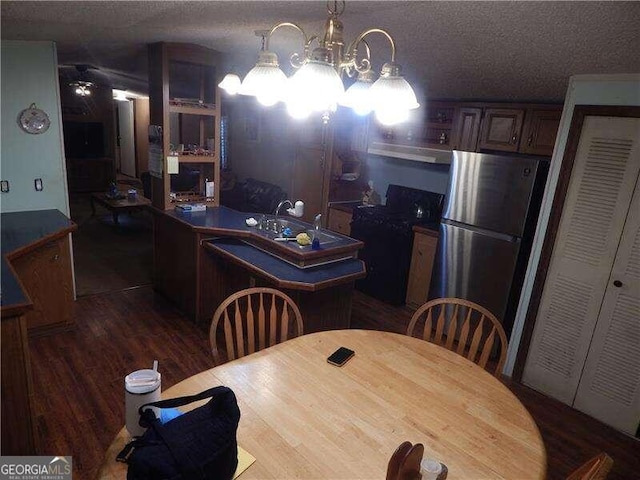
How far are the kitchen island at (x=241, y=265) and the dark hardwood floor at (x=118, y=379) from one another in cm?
32

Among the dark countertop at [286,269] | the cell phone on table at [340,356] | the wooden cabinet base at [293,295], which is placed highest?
the dark countertop at [286,269]

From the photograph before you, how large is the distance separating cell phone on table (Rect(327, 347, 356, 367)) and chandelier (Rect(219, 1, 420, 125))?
1.00 meters

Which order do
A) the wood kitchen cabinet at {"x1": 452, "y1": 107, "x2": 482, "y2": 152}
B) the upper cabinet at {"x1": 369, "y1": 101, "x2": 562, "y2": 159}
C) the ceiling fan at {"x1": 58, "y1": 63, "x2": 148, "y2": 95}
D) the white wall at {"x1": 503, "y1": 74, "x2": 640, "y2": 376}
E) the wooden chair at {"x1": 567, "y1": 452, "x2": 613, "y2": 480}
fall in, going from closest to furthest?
1. the wooden chair at {"x1": 567, "y1": 452, "x2": 613, "y2": 480}
2. the white wall at {"x1": 503, "y1": 74, "x2": 640, "y2": 376}
3. the upper cabinet at {"x1": 369, "y1": 101, "x2": 562, "y2": 159}
4. the wood kitchen cabinet at {"x1": 452, "y1": 107, "x2": 482, "y2": 152}
5. the ceiling fan at {"x1": 58, "y1": 63, "x2": 148, "y2": 95}

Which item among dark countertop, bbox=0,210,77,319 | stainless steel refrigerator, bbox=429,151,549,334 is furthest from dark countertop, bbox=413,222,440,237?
dark countertop, bbox=0,210,77,319

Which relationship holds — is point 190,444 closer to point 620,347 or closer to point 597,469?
point 597,469

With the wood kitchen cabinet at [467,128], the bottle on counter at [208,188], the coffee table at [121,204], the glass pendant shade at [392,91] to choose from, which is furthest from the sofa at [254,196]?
the glass pendant shade at [392,91]

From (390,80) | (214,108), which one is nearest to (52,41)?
(214,108)

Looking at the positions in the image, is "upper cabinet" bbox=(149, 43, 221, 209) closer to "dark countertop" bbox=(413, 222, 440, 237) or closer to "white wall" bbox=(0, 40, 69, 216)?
"white wall" bbox=(0, 40, 69, 216)

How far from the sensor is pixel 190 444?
1004 mm

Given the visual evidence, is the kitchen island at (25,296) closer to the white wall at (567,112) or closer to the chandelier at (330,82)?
the chandelier at (330,82)

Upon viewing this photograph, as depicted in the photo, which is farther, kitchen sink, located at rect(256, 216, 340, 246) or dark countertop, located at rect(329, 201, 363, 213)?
dark countertop, located at rect(329, 201, 363, 213)

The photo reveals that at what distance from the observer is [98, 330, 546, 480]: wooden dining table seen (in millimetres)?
1271

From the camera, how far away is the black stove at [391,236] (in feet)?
13.7

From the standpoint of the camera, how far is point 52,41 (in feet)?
10.8
